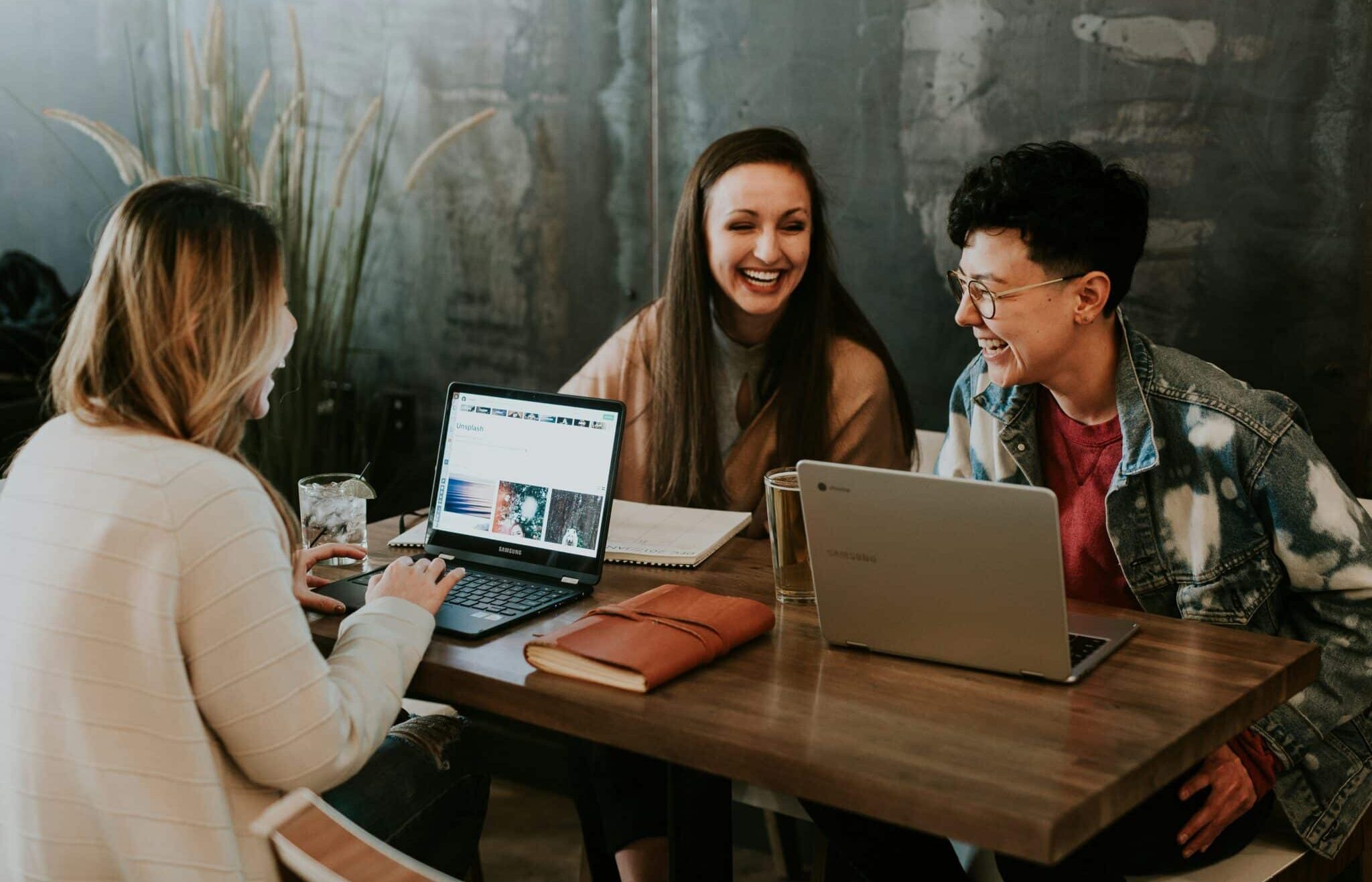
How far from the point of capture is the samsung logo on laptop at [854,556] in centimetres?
145

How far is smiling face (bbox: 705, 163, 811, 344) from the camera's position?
7.73 feet

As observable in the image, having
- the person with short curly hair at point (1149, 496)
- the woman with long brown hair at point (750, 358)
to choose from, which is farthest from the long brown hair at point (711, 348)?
the person with short curly hair at point (1149, 496)

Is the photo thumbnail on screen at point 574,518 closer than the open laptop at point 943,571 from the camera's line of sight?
No

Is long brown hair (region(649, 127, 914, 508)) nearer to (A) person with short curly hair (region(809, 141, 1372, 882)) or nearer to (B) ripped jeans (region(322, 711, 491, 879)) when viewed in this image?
(A) person with short curly hair (region(809, 141, 1372, 882))

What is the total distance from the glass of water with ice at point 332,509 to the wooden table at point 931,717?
309 mm

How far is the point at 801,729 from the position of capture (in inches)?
50.7

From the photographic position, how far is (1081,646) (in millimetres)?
1497

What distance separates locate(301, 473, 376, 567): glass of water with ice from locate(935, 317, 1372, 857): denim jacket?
1.03 metres

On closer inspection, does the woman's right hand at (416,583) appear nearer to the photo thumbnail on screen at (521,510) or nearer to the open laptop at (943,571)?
the photo thumbnail on screen at (521,510)

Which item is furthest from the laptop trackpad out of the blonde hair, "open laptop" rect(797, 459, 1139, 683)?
"open laptop" rect(797, 459, 1139, 683)

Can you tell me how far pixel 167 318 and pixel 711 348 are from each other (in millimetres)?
1219

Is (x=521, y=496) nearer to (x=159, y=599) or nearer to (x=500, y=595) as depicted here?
(x=500, y=595)

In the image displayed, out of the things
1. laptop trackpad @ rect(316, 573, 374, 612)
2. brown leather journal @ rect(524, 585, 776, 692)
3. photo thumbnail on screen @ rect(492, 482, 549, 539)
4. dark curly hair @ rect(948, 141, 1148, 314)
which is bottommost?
laptop trackpad @ rect(316, 573, 374, 612)

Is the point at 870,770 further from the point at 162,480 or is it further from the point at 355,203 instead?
the point at 355,203
